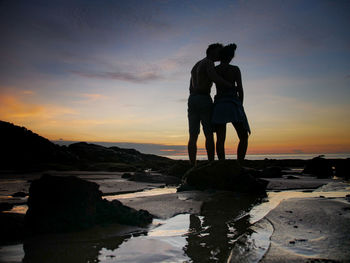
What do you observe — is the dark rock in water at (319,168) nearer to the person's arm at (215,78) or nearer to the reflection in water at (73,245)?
the person's arm at (215,78)

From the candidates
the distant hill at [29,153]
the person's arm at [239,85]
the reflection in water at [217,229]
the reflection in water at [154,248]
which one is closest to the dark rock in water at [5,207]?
the reflection in water at [154,248]

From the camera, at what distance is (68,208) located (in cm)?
219

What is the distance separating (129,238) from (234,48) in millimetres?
4834

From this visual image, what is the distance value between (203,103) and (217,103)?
1.03ft

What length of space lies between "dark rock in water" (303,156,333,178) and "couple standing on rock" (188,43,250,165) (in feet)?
18.6

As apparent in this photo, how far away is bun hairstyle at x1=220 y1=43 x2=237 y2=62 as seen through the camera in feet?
18.7

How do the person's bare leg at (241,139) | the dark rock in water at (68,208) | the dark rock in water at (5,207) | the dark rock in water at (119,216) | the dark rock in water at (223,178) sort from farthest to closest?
the person's bare leg at (241,139)
the dark rock in water at (223,178)
the dark rock in water at (5,207)
the dark rock in water at (119,216)
the dark rock in water at (68,208)

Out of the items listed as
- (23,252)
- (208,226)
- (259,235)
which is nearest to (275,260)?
(259,235)

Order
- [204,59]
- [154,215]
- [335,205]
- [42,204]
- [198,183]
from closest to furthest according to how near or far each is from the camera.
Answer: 1. [42,204]
2. [154,215]
3. [335,205]
4. [198,183]
5. [204,59]

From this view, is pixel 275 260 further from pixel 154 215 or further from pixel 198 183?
pixel 198 183

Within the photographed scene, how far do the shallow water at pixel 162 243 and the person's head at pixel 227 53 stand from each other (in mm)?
4074

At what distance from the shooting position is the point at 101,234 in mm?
1984

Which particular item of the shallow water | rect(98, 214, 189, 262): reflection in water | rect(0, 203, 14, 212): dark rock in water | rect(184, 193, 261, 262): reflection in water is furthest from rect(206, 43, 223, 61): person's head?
rect(0, 203, 14, 212): dark rock in water

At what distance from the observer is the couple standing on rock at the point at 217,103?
5453mm
